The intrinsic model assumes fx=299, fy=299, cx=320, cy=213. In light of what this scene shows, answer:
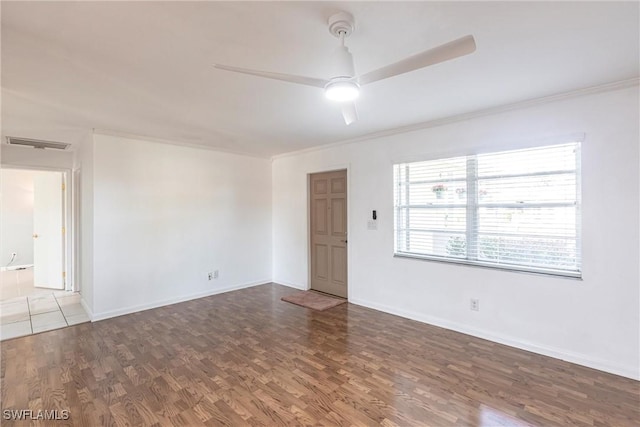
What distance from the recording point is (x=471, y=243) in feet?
11.2

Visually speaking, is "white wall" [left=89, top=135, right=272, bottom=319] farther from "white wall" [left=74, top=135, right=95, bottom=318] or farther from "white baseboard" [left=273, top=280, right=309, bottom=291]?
"white baseboard" [left=273, top=280, right=309, bottom=291]

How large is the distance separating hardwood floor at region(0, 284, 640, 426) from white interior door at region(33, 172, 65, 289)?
8.43ft

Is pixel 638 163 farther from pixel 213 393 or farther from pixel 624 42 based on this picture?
pixel 213 393

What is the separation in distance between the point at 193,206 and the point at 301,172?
187 cm

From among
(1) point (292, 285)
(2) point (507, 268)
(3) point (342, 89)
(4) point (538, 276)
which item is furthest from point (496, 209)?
(1) point (292, 285)

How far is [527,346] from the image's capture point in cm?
296

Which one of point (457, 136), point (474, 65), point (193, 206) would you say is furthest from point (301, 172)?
point (474, 65)

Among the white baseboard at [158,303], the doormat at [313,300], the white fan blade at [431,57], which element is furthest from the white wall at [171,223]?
the white fan blade at [431,57]

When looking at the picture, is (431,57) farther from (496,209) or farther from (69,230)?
(69,230)

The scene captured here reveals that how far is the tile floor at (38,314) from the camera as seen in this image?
3.52 meters

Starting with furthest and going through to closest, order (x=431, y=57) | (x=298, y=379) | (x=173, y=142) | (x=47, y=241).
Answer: (x=47, y=241) → (x=173, y=142) → (x=298, y=379) → (x=431, y=57)

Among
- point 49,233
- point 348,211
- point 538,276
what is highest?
point 348,211

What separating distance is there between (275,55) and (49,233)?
5.89 m

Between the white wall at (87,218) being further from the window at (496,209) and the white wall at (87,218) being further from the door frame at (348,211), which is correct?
the window at (496,209)
